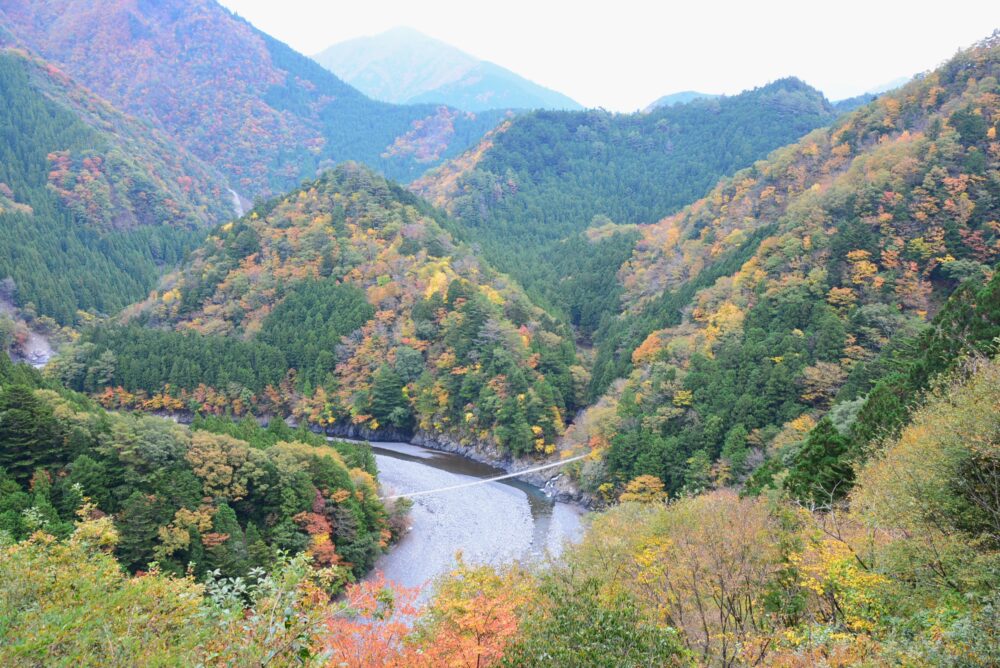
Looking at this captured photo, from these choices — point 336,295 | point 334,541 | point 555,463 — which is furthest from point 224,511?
point 336,295

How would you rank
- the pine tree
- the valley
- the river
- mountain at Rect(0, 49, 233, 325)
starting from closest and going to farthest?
the valley, the pine tree, the river, mountain at Rect(0, 49, 233, 325)

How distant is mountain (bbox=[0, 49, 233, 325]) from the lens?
102125 millimetres

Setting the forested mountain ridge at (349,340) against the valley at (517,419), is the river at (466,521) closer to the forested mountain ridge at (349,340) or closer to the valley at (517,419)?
the valley at (517,419)

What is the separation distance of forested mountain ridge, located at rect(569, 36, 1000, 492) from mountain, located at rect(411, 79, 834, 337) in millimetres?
44695

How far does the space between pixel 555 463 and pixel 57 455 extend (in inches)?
1520

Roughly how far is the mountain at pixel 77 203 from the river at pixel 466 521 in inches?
2867

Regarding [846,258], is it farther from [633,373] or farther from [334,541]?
[334,541]

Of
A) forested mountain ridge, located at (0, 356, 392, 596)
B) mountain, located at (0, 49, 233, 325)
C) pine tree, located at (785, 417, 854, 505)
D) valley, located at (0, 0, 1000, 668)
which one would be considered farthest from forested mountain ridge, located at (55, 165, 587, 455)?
pine tree, located at (785, 417, 854, 505)

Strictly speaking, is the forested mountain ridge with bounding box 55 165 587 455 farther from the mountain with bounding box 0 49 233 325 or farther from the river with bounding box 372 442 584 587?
the mountain with bounding box 0 49 233 325

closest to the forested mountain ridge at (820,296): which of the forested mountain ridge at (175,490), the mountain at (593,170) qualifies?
the forested mountain ridge at (175,490)

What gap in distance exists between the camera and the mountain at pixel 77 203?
10212 centimetres

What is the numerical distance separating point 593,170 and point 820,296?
109126mm

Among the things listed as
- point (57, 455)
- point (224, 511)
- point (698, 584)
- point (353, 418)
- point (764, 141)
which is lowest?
point (353, 418)

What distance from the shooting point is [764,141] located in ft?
454
